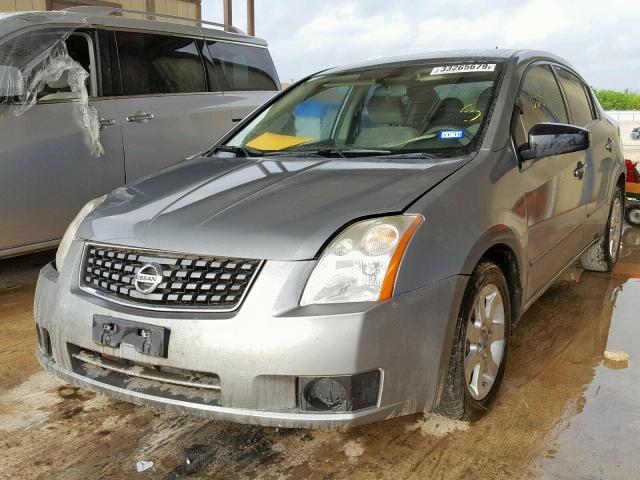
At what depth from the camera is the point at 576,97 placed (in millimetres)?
4215

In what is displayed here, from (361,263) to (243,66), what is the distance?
4541mm

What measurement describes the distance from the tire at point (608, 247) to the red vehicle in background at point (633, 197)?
2.02m

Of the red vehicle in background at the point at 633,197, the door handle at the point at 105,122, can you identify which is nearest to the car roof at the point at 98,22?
the door handle at the point at 105,122

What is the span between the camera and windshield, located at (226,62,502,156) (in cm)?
304

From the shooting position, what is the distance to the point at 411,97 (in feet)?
10.9

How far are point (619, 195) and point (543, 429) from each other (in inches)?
116

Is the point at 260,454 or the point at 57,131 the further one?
the point at 57,131

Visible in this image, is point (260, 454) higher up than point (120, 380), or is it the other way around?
point (120, 380)

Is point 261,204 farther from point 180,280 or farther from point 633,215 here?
point 633,215

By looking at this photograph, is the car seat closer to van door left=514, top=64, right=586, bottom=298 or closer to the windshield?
the windshield

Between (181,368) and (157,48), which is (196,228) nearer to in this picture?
Answer: (181,368)

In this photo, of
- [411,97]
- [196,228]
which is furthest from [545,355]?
[196,228]

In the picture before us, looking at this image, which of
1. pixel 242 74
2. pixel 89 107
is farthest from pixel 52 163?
pixel 242 74

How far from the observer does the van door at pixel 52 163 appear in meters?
4.40
